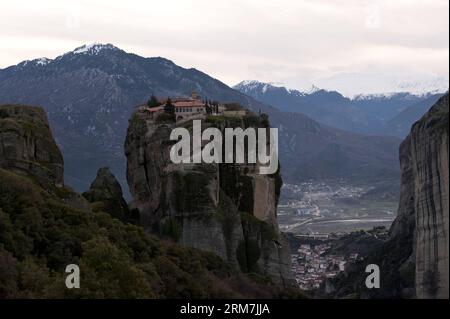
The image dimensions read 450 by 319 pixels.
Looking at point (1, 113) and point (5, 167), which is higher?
point (1, 113)

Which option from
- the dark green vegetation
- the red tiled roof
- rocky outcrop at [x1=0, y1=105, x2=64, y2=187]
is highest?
the red tiled roof

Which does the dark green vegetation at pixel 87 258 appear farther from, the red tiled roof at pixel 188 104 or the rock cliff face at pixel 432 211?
the red tiled roof at pixel 188 104

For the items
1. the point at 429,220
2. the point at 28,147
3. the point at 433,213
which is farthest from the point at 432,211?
the point at 28,147

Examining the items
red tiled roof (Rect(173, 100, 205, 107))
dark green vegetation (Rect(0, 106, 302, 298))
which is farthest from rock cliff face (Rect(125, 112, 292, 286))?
red tiled roof (Rect(173, 100, 205, 107))

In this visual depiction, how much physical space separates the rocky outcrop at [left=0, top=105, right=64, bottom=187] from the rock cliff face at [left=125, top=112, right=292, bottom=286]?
6.62m

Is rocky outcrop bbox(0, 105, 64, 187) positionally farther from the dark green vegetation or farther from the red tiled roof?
the red tiled roof

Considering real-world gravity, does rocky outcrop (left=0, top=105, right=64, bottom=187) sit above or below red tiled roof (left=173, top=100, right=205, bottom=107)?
below

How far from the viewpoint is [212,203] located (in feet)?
159

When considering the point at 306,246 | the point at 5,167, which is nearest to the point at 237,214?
the point at 5,167

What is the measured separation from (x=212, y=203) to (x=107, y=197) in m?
9.09

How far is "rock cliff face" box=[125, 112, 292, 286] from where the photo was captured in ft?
158
